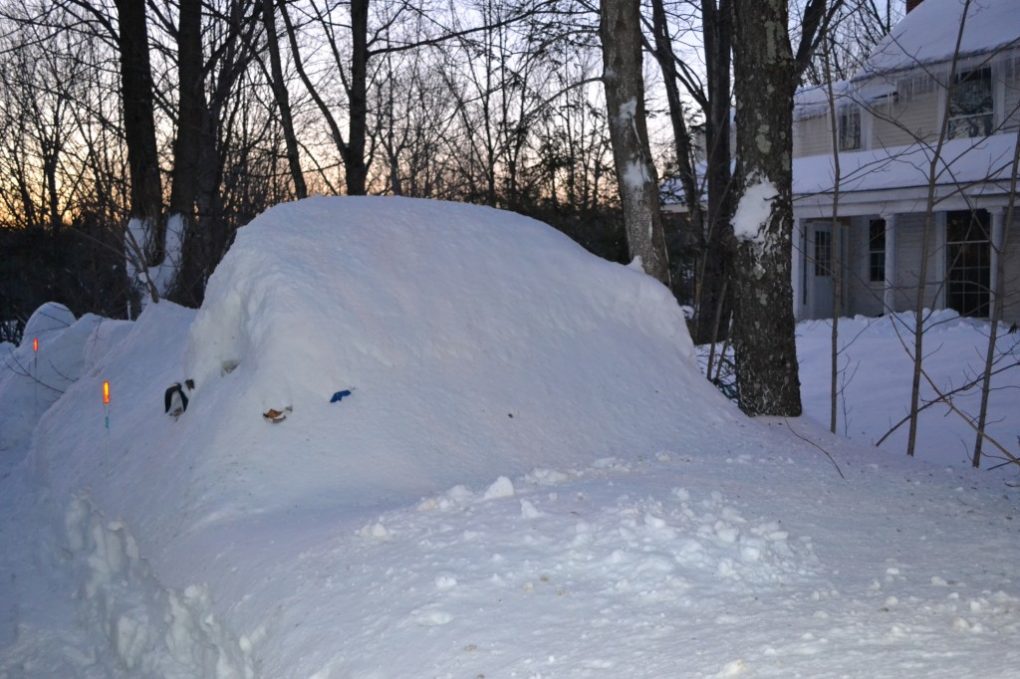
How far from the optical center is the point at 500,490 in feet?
15.4

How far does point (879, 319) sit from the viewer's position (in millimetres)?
19844

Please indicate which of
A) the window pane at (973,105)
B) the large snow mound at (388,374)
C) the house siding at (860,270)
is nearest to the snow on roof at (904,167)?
the window pane at (973,105)

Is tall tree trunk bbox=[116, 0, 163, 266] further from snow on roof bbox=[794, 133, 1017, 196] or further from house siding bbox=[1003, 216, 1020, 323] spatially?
house siding bbox=[1003, 216, 1020, 323]

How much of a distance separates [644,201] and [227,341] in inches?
167

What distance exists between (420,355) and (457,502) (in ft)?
5.28

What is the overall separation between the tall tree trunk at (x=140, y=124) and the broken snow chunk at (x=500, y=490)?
346 inches

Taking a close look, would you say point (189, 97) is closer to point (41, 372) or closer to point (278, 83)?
point (278, 83)

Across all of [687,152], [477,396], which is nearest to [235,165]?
[687,152]

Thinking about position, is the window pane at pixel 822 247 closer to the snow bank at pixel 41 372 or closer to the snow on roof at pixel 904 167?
the snow on roof at pixel 904 167

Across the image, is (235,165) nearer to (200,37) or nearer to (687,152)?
(200,37)

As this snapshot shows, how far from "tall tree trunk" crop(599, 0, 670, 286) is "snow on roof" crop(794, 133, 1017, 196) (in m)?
9.89

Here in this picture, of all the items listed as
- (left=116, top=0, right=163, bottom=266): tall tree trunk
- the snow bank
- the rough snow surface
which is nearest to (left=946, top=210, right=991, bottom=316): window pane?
the rough snow surface

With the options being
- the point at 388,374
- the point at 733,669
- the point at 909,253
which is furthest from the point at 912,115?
the point at 733,669

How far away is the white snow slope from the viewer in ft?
10.7
